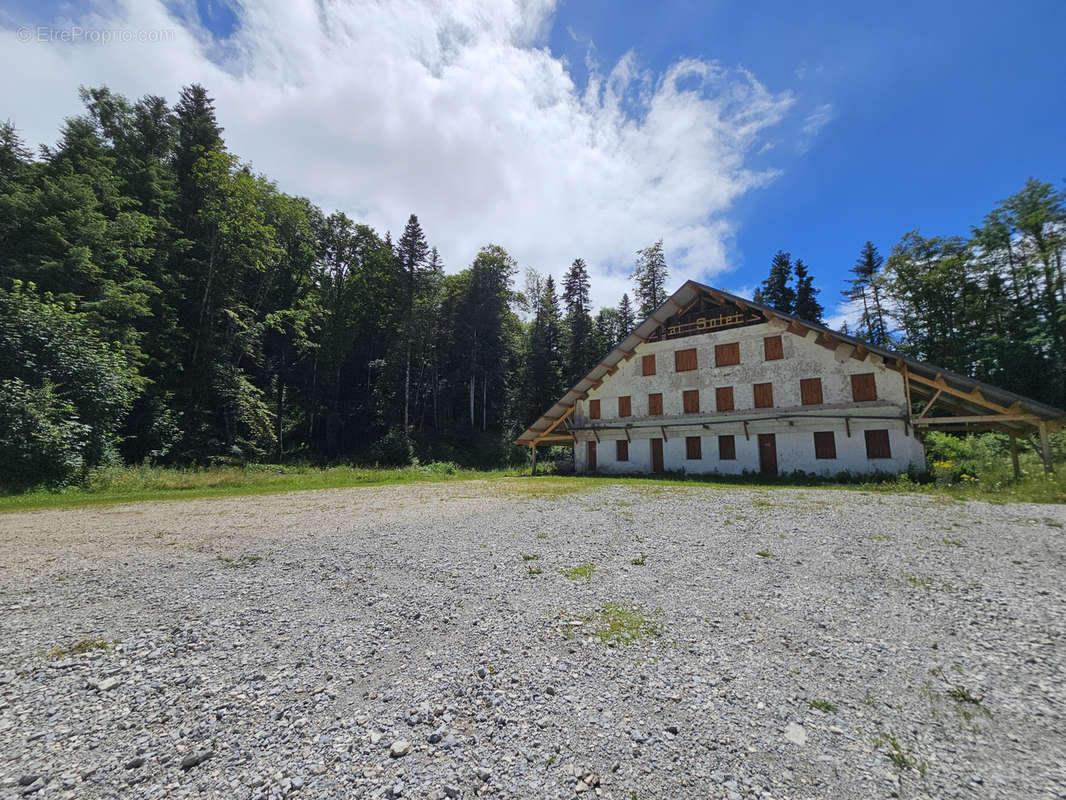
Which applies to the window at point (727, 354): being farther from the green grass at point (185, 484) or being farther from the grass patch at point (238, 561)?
the grass patch at point (238, 561)

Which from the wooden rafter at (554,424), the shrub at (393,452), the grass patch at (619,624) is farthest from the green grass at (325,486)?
the shrub at (393,452)

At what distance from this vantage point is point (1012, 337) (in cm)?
3259

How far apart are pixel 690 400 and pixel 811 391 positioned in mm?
5897

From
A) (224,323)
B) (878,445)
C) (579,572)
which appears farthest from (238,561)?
(224,323)

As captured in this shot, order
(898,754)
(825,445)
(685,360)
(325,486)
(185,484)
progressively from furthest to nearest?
1. (685,360)
2. (825,445)
3. (325,486)
4. (185,484)
5. (898,754)

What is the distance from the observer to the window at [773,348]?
21.4m

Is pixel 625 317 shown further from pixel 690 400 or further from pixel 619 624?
pixel 619 624

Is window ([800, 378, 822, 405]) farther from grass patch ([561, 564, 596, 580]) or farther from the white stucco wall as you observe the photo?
grass patch ([561, 564, 596, 580])

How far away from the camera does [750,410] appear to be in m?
21.7

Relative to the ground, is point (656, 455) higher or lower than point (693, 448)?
lower

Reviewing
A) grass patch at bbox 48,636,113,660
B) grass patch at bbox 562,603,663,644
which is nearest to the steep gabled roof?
grass patch at bbox 562,603,663,644

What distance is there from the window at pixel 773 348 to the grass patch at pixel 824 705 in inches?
850

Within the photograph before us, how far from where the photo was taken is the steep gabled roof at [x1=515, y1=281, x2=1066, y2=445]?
1503cm

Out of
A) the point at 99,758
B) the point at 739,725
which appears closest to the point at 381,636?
the point at 99,758
